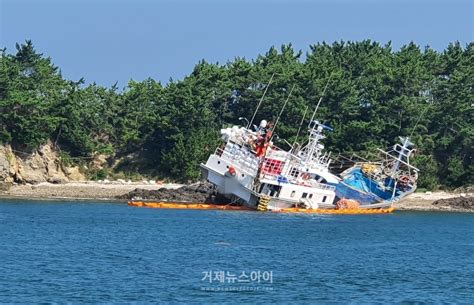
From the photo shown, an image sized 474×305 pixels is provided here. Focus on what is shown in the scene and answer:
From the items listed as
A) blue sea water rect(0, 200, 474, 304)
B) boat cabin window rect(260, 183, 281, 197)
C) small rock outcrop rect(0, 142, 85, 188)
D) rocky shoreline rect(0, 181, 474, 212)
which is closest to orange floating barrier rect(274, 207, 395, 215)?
boat cabin window rect(260, 183, 281, 197)

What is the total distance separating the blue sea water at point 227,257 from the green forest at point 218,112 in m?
15.0

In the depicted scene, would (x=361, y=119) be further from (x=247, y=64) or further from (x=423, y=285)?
(x=423, y=285)

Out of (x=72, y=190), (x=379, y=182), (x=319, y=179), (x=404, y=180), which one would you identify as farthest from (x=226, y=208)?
(x=72, y=190)

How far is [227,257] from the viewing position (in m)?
46.6

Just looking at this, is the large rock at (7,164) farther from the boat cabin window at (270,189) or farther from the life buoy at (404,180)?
the life buoy at (404,180)

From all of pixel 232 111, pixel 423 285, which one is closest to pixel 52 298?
pixel 423 285

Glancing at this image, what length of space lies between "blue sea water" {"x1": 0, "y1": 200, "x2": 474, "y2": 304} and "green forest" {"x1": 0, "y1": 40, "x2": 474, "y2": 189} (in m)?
15.0

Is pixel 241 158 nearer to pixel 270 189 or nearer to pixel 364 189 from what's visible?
pixel 270 189

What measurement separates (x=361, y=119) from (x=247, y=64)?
12.5 m

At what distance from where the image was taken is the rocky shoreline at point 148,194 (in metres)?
77.3

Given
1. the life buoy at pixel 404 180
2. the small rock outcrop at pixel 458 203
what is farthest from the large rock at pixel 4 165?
the small rock outcrop at pixel 458 203

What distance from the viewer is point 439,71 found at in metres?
94.9

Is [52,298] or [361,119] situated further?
[361,119]

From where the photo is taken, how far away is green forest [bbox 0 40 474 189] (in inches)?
3322
